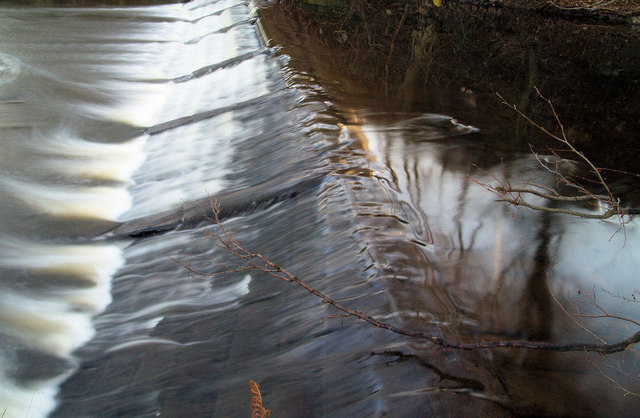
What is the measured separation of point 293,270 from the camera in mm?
4258

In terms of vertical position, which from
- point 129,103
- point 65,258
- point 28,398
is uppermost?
point 129,103

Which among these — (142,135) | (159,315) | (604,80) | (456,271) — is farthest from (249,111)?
(604,80)

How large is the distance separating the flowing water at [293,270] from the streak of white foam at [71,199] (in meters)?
0.02

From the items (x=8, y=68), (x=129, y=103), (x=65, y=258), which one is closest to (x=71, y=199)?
(x=65, y=258)

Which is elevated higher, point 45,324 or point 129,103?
point 129,103

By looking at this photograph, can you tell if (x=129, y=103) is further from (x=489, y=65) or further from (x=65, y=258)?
(x=489, y=65)

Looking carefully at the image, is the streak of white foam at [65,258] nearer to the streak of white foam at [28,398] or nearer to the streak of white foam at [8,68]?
the streak of white foam at [28,398]

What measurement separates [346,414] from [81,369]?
199 cm

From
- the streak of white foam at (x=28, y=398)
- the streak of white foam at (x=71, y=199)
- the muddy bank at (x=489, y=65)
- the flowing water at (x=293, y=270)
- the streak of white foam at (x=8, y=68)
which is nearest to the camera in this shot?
the flowing water at (x=293, y=270)

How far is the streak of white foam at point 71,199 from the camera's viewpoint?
6043 millimetres

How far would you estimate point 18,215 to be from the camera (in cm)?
581

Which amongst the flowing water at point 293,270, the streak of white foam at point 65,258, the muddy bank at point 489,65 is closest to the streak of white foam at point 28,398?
the flowing water at point 293,270

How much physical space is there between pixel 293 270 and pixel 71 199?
10.1ft

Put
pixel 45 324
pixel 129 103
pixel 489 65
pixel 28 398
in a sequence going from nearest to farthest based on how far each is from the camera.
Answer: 1. pixel 28 398
2. pixel 45 324
3. pixel 129 103
4. pixel 489 65
